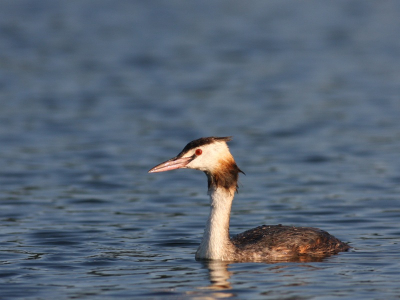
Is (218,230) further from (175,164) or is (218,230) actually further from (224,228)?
(175,164)

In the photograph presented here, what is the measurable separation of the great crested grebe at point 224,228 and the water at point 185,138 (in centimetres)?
29

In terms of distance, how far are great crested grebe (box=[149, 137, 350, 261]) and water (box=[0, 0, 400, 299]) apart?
0.29 m

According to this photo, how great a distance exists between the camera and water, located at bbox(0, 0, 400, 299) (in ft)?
38.0

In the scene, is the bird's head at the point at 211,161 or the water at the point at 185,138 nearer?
the water at the point at 185,138

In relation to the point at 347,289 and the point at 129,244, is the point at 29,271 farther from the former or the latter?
the point at 347,289

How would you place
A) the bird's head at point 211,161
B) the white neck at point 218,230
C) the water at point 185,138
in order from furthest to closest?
1. the white neck at point 218,230
2. the bird's head at point 211,161
3. the water at point 185,138

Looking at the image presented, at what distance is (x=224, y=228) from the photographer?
12102 millimetres

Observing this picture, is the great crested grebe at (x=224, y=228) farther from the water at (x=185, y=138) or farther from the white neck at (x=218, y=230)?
the water at (x=185, y=138)

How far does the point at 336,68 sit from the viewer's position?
31.5 meters

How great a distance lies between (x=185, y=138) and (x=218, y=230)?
1059 centimetres

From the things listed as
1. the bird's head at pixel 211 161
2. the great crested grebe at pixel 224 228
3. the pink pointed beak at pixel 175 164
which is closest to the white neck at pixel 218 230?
the great crested grebe at pixel 224 228

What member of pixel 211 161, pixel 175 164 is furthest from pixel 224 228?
pixel 175 164

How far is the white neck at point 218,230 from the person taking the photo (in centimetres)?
1202

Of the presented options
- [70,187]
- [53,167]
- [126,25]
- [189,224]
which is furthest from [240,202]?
[126,25]
